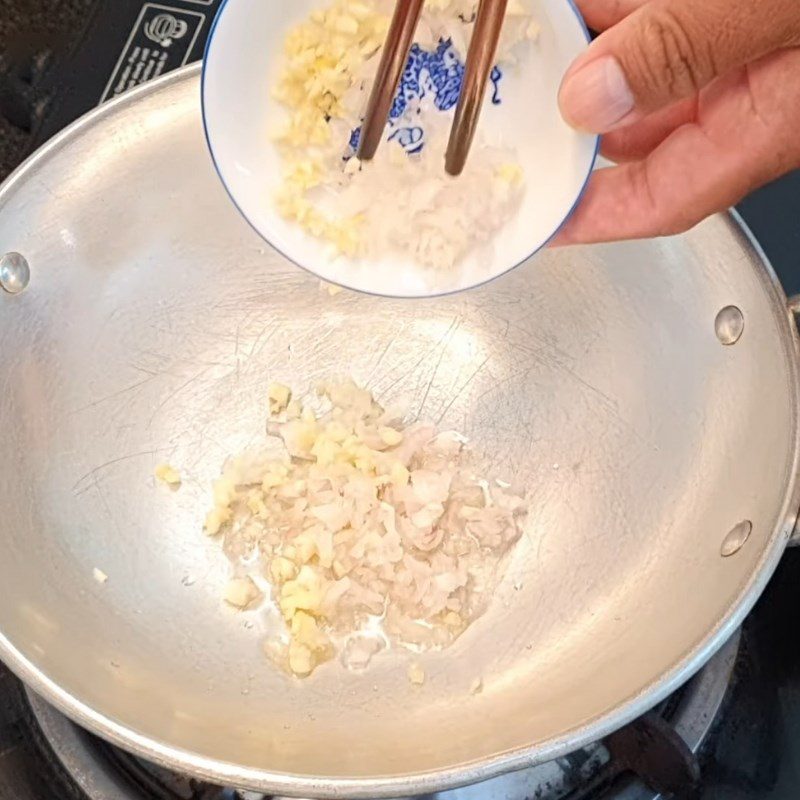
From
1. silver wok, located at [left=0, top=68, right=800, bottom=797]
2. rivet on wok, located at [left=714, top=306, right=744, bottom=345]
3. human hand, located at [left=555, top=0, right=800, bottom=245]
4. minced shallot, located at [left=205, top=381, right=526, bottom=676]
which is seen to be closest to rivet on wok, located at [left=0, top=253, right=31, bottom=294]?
silver wok, located at [left=0, top=68, right=800, bottom=797]

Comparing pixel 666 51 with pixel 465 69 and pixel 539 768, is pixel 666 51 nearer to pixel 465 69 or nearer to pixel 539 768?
pixel 465 69

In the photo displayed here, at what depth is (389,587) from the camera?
830mm

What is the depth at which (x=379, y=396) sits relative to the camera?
0.93 meters

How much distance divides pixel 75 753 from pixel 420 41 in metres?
0.62

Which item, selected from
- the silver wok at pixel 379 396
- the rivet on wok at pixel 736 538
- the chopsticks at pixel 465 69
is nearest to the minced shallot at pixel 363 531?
the silver wok at pixel 379 396

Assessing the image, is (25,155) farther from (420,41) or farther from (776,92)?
(776,92)

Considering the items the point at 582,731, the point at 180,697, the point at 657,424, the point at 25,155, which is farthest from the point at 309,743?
the point at 25,155

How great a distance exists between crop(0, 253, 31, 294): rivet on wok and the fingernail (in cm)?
53

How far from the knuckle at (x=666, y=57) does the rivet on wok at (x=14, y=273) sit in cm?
58

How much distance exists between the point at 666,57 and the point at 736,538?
0.37 meters

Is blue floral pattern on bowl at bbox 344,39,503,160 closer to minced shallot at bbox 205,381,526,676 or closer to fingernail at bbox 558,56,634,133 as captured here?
fingernail at bbox 558,56,634,133

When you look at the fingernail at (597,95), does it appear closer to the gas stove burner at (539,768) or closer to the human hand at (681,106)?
the human hand at (681,106)

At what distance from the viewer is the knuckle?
0.57 metres

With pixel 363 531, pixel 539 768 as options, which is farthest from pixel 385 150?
pixel 539 768
